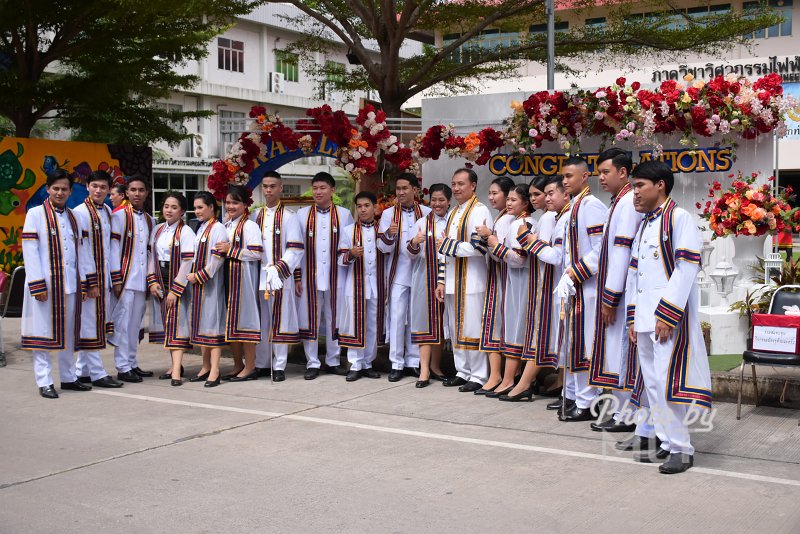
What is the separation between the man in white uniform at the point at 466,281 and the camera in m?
8.51

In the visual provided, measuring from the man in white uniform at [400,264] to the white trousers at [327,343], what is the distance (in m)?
0.61

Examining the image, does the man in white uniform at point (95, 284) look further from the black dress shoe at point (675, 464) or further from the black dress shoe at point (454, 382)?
the black dress shoe at point (675, 464)

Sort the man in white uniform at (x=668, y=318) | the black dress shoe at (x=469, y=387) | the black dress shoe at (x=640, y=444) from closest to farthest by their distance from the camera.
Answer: the man in white uniform at (x=668, y=318) → the black dress shoe at (x=640, y=444) → the black dress shoe at (x=469, y=387)

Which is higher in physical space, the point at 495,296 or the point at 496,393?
the point at 495,296

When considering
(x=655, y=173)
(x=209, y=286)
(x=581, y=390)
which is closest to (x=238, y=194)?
(x=209, y=286)

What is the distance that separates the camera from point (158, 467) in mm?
5922

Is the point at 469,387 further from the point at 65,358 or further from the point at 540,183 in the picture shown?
the point at 65,358

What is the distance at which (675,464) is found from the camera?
575 cm

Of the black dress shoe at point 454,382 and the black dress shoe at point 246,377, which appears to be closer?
the black dress shoe at point 454,382

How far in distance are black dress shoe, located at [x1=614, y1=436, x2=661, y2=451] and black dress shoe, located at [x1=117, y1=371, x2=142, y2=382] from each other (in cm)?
481

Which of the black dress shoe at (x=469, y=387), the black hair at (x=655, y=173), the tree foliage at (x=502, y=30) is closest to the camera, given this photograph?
the black hair at (x=655, y=173)

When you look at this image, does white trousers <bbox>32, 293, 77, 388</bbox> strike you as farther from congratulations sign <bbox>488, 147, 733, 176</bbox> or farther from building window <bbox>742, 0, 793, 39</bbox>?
building window <bbox>742, 0, 793, 39</bbox>

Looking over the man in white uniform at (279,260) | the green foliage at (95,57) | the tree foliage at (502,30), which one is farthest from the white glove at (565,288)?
the green foliage at (95,57)

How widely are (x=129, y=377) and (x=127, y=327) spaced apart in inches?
19.8
